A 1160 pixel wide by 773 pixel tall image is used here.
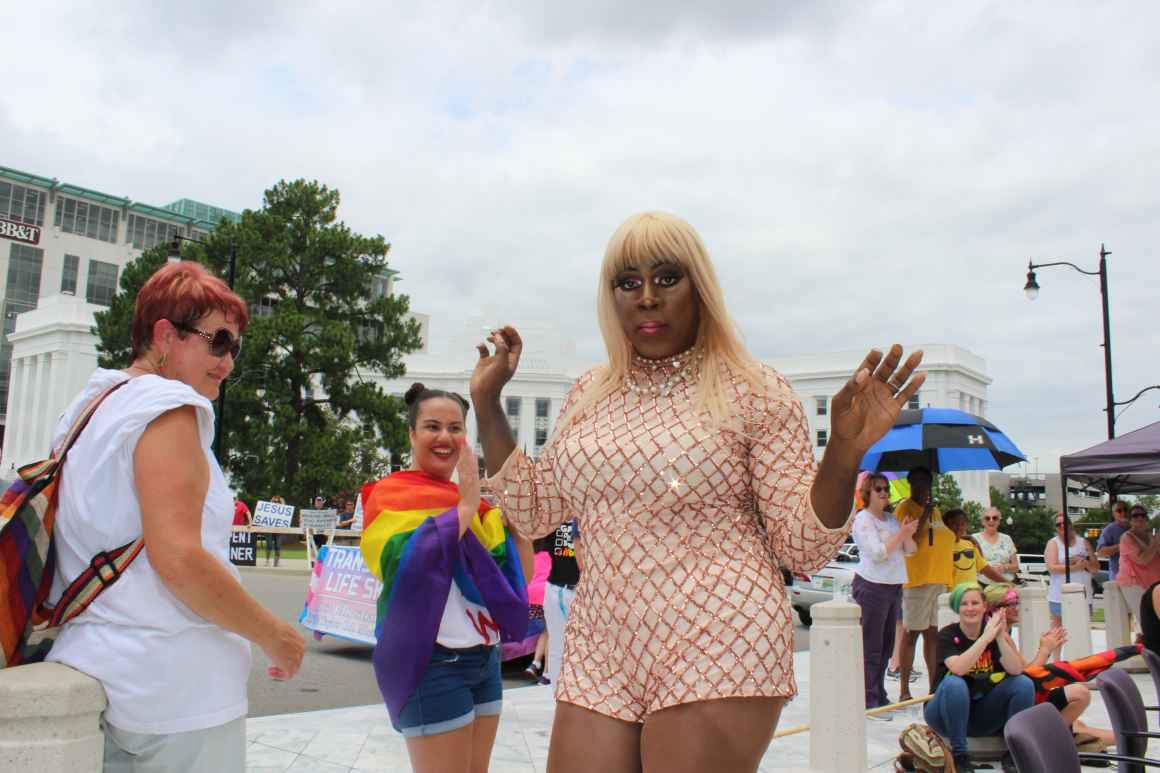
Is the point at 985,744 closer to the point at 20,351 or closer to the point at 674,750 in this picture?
the point at 674,750

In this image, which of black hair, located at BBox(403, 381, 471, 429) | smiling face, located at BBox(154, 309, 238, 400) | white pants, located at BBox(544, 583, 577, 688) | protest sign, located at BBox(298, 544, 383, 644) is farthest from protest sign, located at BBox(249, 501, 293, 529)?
smiling face, located at BBox(154, 309, 238, 400)

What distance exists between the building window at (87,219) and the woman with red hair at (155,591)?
9407 centimetres

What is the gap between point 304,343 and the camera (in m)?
34.6

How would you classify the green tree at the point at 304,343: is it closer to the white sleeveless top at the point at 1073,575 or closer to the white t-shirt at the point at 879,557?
the white sleeveless top at the point at 1073,575

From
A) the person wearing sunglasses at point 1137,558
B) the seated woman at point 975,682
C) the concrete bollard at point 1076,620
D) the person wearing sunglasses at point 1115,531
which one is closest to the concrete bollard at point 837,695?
the seated woman at point 975,682

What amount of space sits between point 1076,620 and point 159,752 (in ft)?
35.0

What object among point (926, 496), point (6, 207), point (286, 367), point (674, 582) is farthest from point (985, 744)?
point (6, 207)

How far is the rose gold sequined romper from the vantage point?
1.82 metres

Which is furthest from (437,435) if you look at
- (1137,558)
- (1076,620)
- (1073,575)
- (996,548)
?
(1073,575)

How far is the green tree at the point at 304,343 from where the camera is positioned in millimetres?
33438

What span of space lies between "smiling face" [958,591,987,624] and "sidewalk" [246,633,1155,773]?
0.95m

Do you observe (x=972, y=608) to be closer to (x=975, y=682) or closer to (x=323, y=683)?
(x=975, y=682)

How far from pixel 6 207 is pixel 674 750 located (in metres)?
95.5

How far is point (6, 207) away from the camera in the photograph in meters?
81.2
